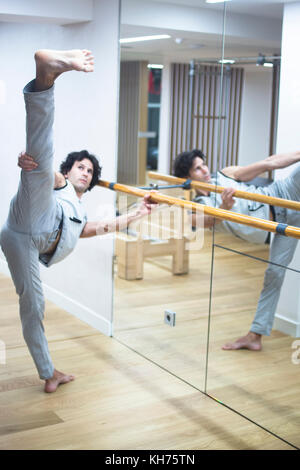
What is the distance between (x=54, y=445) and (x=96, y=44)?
7.71 feet

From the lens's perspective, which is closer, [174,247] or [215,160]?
[215,160]

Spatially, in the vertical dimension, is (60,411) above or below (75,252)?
below

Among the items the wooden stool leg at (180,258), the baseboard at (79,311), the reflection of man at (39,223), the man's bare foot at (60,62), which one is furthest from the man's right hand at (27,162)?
the baseboard at (79,311)

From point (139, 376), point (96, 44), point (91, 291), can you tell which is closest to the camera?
point (139, 376)

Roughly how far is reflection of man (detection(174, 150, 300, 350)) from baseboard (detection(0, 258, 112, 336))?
1129 mm

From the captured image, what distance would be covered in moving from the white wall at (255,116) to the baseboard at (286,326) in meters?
0.70

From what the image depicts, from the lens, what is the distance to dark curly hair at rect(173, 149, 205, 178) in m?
3.22

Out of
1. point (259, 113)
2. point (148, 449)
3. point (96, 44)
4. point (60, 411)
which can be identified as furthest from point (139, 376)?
point (96, 44)

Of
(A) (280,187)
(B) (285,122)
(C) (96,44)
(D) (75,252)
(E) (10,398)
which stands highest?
(C) (96,44)

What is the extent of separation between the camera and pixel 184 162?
3340 mm

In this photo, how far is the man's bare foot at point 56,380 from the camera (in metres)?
3.19

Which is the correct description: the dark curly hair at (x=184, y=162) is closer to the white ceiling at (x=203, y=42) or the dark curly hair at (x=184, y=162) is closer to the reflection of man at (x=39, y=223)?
the reflection of man at (x=39, y=223)

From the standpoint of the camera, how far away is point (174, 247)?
3.62 m

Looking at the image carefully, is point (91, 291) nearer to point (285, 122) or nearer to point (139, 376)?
point (139, 376)
